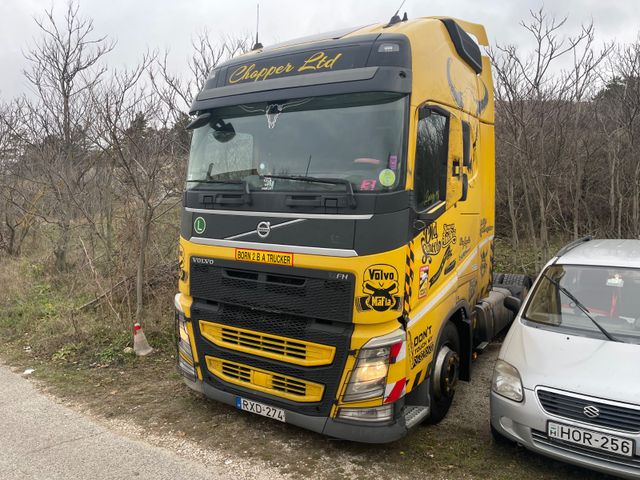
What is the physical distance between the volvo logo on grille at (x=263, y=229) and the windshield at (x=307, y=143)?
300mm

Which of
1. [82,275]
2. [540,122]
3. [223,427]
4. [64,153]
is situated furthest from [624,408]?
[64,153]

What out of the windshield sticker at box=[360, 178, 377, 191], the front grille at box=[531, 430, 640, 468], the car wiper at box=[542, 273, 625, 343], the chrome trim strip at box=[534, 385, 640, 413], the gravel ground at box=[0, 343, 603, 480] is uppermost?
the windshield sticker at box=[360, 178, 377, 191]

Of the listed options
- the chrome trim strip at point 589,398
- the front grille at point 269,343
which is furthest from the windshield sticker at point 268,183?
the chrome trim strip at point 589,398

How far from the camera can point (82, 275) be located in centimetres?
923

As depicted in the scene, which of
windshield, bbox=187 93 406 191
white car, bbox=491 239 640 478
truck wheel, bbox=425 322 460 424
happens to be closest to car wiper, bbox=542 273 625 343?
white car, bbox=491 239 640 478

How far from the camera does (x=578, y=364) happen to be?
344 cm

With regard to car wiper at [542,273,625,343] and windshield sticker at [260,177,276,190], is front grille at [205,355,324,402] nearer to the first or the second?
windshield sticker at [260,177,276,190]

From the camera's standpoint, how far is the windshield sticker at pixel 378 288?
11.1 ft

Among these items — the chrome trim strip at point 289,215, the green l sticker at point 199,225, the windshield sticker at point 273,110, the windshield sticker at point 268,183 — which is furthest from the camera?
the green l sticker at point 199,225

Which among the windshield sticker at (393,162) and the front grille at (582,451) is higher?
the windshield sticker at (393,162)

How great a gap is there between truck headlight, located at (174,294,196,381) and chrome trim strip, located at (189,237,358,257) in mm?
757

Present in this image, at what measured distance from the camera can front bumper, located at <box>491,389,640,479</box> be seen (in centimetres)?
308

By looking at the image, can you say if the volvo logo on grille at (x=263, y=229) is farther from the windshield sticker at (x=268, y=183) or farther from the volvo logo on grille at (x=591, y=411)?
the volvo logo on grille at (x=591, y=411)

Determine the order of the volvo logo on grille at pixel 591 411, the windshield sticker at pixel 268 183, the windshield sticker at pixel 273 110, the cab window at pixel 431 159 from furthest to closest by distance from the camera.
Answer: the windshield sticker at pixel 273 110 → the windshield sticker at pixel 268 183 → the cab window at pixel 431 159 → the volvo logo on grille at pixel 591 411
